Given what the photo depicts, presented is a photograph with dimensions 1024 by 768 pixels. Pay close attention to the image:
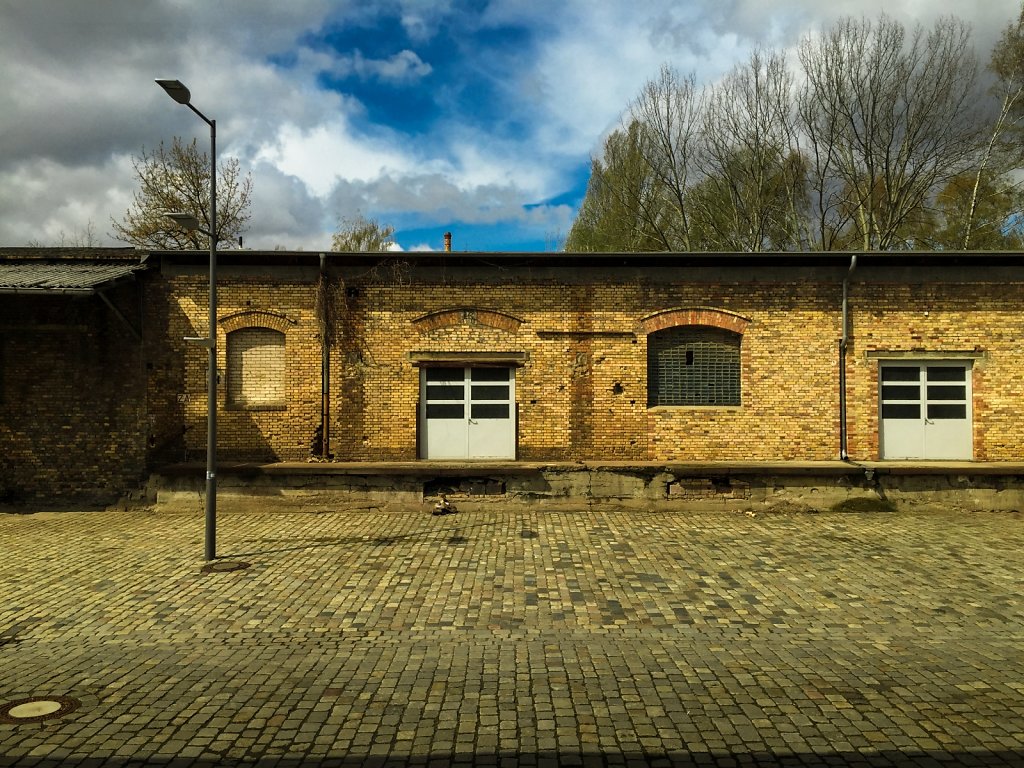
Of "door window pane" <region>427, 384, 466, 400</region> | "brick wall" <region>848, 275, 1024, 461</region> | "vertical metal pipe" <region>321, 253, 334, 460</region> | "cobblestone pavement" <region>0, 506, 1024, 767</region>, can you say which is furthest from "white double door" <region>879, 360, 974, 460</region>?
"vertical metal pipe" <region>321, 253, 334, 460</region>

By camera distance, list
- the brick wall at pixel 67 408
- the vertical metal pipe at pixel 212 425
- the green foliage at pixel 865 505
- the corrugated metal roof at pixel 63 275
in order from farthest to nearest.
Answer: the brick wall at pixel 67 408, the green foliage at pixel 865 505, the corrugated metal roof at pixel 63 275, the vertical metal pipe at pixel 212 425

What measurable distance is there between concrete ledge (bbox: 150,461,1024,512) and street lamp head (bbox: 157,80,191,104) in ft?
19.3

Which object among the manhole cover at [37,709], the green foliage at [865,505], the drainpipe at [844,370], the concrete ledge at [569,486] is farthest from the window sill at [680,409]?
the manhole cover at [37,709]

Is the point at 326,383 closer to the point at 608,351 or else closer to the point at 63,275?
the point at 63,275

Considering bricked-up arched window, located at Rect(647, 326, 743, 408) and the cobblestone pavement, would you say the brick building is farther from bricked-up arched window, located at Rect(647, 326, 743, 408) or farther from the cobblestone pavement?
the cobblestone pavement

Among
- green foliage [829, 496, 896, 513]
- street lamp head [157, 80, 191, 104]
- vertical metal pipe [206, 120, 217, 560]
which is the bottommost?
green foliage [829, 496, 896, 513]

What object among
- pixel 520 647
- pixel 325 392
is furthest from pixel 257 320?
pixel 520 647

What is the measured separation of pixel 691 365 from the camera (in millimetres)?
11883

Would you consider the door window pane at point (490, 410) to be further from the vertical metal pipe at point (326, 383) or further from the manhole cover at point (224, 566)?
the manhole cover at point (224, 566)

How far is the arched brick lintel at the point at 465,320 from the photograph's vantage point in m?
11.9

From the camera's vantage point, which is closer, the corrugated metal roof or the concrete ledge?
the corrugated metal roof

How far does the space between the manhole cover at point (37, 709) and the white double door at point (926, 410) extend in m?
12.4

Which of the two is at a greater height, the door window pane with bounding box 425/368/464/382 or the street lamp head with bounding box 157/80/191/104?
the street lamp head with bounding box 157/80/191/104

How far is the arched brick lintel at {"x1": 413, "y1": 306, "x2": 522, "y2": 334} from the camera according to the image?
38.9 feet
